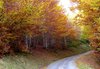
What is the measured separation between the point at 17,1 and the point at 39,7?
257cm

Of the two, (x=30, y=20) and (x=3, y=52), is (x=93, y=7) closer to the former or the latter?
(x=30, y=20)

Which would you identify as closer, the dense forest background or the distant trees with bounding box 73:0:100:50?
the dense forest background

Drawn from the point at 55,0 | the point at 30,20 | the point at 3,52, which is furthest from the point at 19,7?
the point at 55,0

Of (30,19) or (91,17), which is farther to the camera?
(91,17)

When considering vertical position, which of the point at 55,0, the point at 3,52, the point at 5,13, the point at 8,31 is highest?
the point at 55,0

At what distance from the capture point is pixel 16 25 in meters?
25.6

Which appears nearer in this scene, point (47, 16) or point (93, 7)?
point (93, 7)

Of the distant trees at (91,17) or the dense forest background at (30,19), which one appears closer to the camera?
the dense forest background at (30,19)

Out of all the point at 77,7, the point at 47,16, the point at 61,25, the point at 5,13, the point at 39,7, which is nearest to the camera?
the point at 5,13

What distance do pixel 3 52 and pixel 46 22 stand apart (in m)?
12.8

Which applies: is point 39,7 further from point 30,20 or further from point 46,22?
point 46,22

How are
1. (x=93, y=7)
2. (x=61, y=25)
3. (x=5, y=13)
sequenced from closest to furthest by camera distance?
(x=5, y=13)
(x=93, y=7)
(x=61, y=25)

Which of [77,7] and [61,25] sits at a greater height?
[77,7]

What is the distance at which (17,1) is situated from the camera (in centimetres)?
2392
